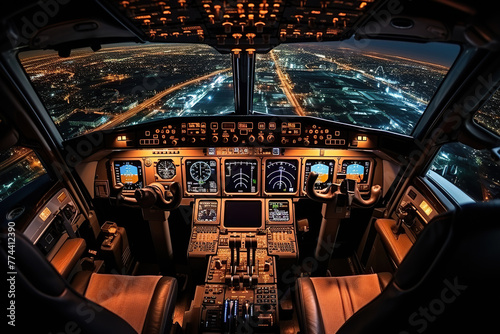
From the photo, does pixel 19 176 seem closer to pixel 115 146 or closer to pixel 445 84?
pixel 115 146

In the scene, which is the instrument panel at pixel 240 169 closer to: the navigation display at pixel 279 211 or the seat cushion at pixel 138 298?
the navigation display at pixel 279 211

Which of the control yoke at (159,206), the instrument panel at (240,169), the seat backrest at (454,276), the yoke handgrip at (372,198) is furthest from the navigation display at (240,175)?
the seat backrest at (454,276)


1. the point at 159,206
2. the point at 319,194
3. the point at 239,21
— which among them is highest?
the point at 239,21

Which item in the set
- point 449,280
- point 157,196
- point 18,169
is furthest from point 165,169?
point 449,280

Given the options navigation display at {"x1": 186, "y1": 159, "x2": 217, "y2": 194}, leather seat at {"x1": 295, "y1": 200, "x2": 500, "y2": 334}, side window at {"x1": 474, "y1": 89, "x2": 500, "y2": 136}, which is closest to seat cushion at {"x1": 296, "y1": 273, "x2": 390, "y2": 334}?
leather seat at {"x1": 295, "y1": 200, "x2": 500, "y2": 334}

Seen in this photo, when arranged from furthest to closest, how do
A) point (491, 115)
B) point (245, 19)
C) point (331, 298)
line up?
point (491, 115), point (331, 298), point (245, 19)

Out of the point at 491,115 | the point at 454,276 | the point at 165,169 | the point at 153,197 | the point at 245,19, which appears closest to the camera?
the point at 454,276

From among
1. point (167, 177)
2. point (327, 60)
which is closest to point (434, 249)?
point (167, 177)

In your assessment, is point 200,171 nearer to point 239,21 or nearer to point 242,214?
point 242,214
